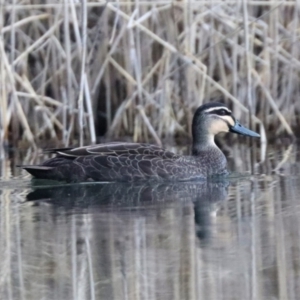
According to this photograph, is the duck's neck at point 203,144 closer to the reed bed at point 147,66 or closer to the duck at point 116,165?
the duck at point 116,165

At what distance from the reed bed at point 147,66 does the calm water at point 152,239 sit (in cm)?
197

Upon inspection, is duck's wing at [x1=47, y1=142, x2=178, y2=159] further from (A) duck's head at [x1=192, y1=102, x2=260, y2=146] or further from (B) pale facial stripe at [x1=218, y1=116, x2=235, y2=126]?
(B) pale facial stripe at [x1=218, y1=116, x2=235, y2=126]

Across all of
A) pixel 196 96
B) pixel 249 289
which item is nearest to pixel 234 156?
pixel 196 96

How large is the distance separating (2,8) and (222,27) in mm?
2233

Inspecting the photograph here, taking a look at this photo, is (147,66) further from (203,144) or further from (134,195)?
(134,195)

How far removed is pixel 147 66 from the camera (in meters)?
10.2

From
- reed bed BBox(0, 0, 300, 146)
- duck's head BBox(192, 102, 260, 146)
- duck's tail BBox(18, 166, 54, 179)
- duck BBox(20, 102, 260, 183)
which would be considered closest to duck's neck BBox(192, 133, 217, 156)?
duck's head BBox(192, 102, 260, 146)

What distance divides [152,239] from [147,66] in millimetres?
4820

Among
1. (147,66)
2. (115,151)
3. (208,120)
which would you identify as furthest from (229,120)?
(147,66)

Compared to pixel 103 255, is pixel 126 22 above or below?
above

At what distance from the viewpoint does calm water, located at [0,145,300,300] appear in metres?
4.54

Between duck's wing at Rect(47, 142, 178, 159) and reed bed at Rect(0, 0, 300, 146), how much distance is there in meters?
1.66

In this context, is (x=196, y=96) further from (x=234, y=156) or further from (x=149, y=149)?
(x=149, y=149)

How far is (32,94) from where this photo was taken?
10070 mm
